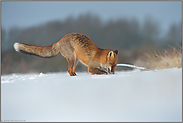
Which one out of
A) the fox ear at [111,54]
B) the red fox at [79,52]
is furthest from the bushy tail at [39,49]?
the fox ear at [111,54]

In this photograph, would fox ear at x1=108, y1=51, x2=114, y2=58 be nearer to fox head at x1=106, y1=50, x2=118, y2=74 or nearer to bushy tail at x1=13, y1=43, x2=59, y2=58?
fox head at x1=106, y1=50, x2=118, y2=74

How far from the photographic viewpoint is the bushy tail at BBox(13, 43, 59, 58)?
486cm

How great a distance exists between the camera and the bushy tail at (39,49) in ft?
15.9

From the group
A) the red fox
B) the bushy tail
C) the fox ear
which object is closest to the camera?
the fox ear

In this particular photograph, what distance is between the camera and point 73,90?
3.17 meters

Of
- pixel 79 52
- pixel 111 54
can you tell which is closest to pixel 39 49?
pixel 79 52

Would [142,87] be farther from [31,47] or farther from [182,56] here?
[31,47]

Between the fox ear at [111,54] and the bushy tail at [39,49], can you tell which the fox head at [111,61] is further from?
the bushy tail at [39,49]

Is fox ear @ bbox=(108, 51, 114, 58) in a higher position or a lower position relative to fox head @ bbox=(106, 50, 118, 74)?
higher

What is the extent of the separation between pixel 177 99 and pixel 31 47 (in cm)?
398

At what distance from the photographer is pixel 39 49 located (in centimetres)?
498

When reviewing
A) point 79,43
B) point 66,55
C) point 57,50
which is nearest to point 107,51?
point 79,43

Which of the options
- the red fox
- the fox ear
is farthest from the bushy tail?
the fox ear

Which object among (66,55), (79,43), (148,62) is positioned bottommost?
(148,62)
